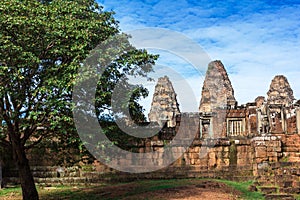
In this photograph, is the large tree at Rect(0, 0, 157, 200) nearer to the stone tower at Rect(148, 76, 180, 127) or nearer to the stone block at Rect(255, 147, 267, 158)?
the stone block at Rect(255, 147, 267, 158)

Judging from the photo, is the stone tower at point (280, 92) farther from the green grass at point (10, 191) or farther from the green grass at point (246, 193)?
the green grass at point (10, 191)

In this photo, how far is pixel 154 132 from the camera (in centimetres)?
1858

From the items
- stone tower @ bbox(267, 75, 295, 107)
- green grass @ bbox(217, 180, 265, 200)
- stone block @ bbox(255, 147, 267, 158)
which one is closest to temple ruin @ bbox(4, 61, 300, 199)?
stone block @ bbox(255, 147, 267, 158)

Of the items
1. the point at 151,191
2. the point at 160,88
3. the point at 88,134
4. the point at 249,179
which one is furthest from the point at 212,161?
the point at 160,88

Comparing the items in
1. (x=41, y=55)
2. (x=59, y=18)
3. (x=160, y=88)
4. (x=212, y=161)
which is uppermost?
(x=160, y=88)

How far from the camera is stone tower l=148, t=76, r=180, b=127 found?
1670 inches

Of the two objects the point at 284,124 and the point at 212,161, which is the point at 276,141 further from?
the point at 284,124

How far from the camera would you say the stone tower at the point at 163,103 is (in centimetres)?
4241

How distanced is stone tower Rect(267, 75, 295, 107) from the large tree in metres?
35.7

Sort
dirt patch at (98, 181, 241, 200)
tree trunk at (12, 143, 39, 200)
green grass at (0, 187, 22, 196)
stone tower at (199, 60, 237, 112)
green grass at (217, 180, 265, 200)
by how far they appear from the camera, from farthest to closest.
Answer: stone tower at (199, 60, 237, 112)
green grass at (0, 187, 22, 196)
tree trunk at (12, 143, 39, 200)
green grass at (217, 180, 265, 200)
dirt patch at (98, 181, 241, 200)

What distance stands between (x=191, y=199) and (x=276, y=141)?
7014mm

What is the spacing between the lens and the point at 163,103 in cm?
4306

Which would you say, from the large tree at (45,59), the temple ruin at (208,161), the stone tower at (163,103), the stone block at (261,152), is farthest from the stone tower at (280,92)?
the large tree at (45,59)

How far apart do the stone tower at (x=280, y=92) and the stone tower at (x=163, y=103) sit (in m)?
10.8
